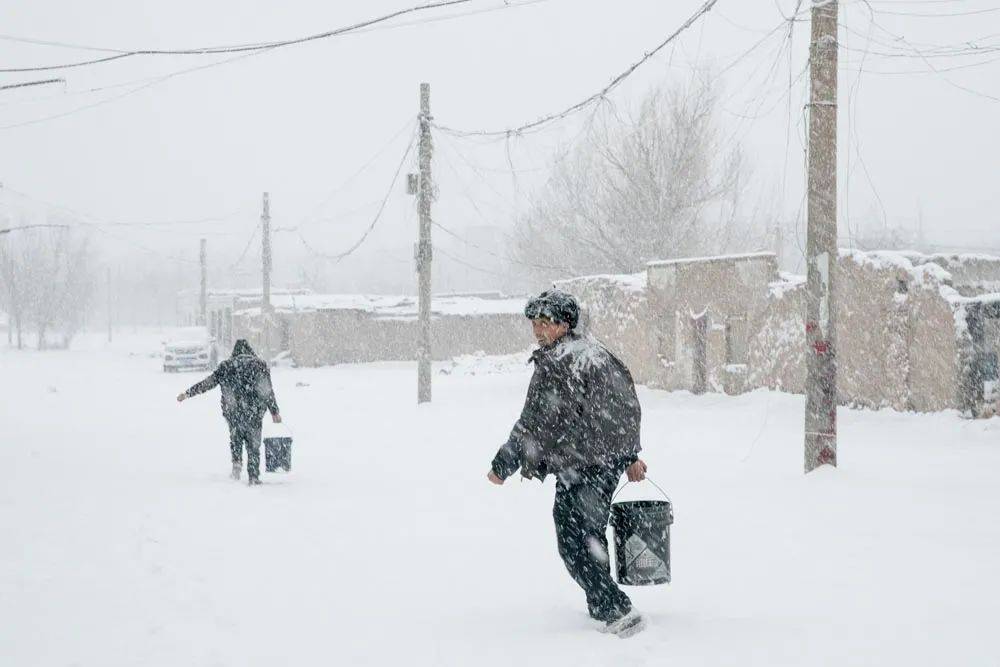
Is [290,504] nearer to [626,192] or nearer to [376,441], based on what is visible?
[376,441]

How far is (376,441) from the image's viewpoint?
17391 mm

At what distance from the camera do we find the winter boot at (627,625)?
5586mm

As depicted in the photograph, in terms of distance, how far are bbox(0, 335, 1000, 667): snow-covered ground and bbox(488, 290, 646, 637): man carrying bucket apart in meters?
0.40

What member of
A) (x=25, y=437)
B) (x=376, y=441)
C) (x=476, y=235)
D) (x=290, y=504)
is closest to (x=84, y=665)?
(x=290, y=504)

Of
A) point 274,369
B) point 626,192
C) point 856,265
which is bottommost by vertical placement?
point 274,369

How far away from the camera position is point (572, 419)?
560 cm

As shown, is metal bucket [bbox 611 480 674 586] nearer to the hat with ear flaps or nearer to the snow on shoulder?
the snow on shoulder

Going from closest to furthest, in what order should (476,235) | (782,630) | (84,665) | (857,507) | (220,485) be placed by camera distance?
(84,665), (782,630), (857,507), (220,485), (476,235)

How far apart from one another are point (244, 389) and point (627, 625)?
7.60 m

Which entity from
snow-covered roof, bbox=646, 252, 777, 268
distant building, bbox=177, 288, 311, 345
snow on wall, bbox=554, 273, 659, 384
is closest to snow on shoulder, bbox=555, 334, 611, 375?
snow-covered roof, bbox=646, 252, 777, 268

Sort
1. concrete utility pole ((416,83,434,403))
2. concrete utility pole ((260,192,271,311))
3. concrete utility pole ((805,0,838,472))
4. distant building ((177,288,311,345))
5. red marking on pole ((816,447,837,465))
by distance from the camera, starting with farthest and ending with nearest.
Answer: distant building ((177,288,311,345)) → concrete utility pole ((260,192,271,311)) → concrete utility pole ((416,83,434,403)) → red marking on pole ((816,447,837,465)) → concrete utility pole ((805,0,838,472))

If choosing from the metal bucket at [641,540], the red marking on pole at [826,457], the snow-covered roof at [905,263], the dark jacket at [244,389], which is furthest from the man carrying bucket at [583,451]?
the snow-covered roof at [905,263]

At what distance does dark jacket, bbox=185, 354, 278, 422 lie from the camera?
477 inches

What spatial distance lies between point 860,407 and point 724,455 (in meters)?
4.07
